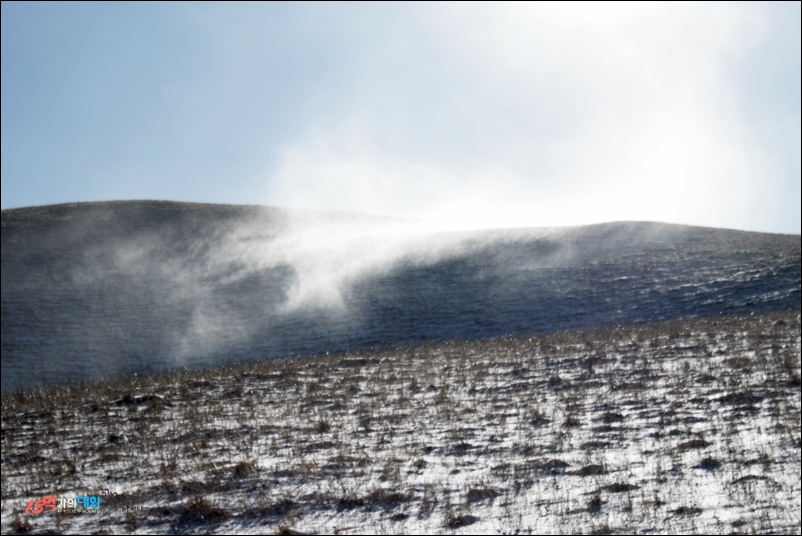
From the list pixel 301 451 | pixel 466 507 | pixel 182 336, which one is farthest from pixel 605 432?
pixel 182 336

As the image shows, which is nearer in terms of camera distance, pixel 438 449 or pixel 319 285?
pixel 438 449

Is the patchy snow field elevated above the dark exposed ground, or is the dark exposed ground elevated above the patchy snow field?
the dark exposed ground

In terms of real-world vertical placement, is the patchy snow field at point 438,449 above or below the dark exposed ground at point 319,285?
below

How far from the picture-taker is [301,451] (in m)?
→ 9.04

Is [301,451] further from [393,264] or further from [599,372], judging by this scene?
[393,264]

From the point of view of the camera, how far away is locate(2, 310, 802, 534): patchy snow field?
22.2 ft

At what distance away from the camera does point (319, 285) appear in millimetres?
34438

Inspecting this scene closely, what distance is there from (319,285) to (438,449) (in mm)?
25941

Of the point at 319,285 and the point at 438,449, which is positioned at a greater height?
the point at 319,285

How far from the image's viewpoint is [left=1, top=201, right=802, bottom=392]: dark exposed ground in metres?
26.2

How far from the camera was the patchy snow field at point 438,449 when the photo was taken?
6773 mm

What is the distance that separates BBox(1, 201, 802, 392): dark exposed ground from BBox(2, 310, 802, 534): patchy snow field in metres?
11.1

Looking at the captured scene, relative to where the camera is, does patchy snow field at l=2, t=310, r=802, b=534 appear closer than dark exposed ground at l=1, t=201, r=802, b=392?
Yes

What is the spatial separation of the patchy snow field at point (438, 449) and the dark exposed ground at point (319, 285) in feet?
36.3
